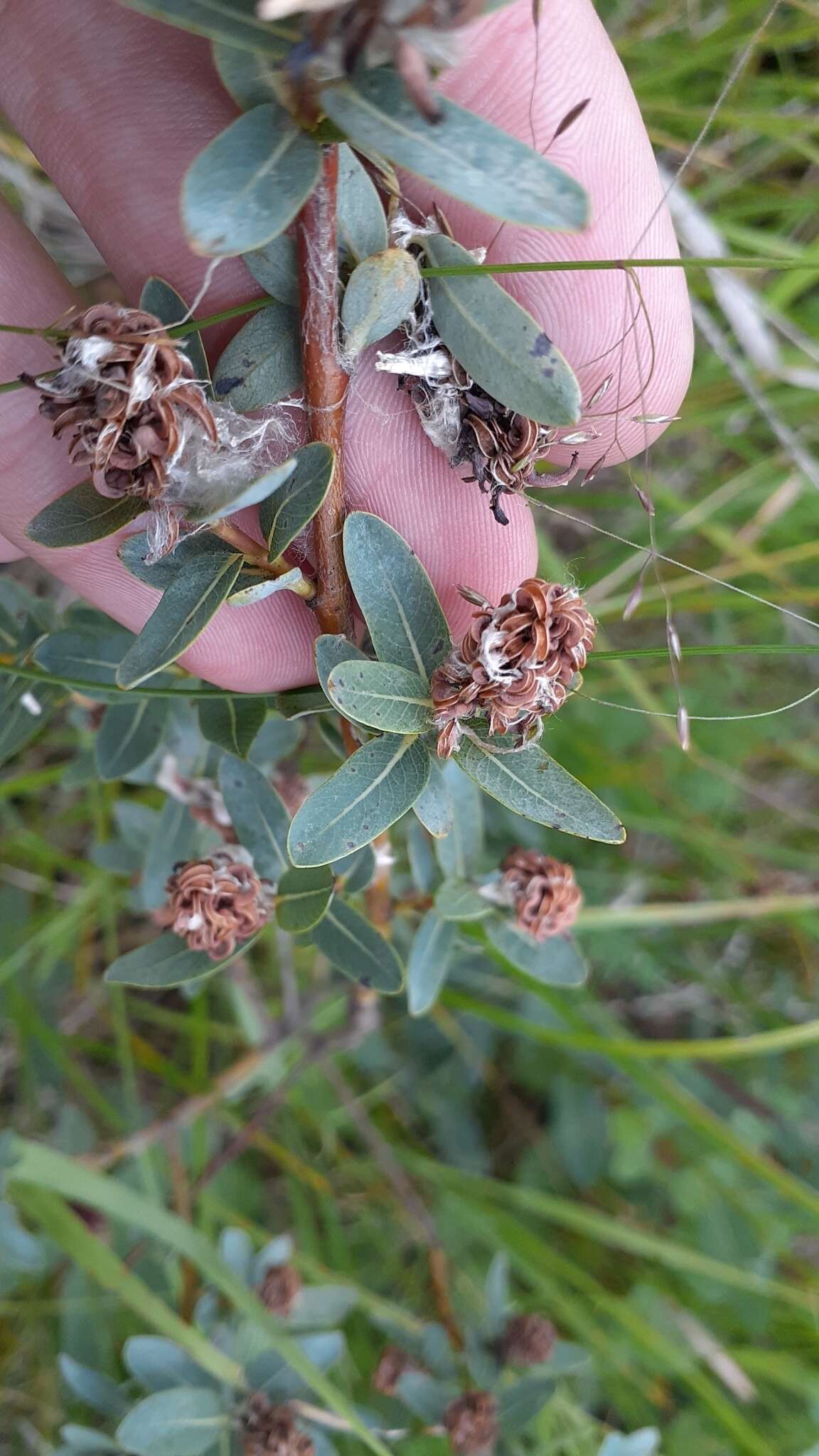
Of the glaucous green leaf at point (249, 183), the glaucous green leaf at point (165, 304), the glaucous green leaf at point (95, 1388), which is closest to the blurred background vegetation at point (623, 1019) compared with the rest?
the glaucous green leaf at point (95, 1388)

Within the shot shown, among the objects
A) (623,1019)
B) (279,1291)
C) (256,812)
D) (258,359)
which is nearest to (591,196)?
(258,359)

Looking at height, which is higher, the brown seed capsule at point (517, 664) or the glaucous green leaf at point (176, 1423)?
the brown seed capsule at point (517, 664)

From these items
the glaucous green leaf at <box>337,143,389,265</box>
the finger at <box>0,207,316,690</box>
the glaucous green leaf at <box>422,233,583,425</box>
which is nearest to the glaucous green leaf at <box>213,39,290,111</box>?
the glaucous green leaf at <box>337,143,389,265</box>

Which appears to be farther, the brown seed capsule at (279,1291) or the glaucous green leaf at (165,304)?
the brown seed capsule at (279,1291)

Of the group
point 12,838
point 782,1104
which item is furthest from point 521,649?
point 782,1104

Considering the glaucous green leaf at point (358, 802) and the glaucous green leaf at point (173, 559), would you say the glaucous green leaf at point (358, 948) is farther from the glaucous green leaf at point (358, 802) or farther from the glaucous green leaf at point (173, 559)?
the glaucous green leaf at point (173, 559)

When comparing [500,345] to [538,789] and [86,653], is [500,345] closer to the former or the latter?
[538,789]
